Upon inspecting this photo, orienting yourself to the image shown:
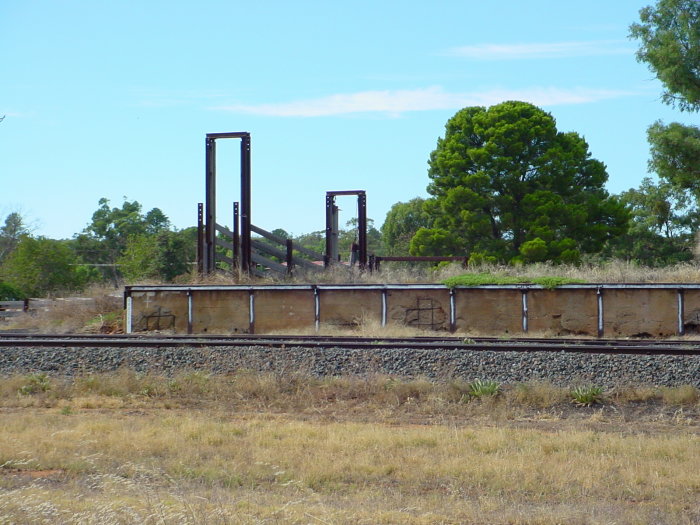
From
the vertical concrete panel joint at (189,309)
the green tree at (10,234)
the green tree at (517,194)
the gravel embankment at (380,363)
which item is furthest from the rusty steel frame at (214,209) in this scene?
the green tree at (10,234)

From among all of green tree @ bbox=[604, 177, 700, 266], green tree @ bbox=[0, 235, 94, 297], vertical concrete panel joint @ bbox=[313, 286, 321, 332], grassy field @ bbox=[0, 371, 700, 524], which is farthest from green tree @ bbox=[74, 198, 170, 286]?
grassy field @ bbox=[0, 371, 700, 524]

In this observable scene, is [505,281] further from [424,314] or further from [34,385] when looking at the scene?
[34,385]

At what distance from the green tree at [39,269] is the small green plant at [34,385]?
3275cm

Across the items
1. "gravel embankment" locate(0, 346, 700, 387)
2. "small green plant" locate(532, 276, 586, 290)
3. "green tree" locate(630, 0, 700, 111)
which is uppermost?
"green tree" locate(630, 0, 700, 111)

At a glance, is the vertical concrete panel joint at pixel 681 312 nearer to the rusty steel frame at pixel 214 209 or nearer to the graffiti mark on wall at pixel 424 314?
the graffiti mark on wall at pixel 424 314

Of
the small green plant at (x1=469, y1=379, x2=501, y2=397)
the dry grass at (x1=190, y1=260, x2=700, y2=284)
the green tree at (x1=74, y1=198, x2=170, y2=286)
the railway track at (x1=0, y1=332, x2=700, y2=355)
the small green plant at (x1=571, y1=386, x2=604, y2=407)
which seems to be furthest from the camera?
the green tree at (x1=74, y1=198, x2=170, y2=286)

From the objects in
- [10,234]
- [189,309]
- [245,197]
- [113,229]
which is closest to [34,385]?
[189,309]

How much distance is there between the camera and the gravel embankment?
39.4 feet

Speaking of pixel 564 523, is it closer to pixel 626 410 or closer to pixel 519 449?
pixel 519 449

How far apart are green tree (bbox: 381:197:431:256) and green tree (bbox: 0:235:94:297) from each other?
2540cm

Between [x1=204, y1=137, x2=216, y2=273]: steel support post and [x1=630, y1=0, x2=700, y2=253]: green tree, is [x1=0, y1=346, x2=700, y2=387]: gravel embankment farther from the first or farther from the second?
[x1=630, y1=0, x2=700, y2=253]: green tree

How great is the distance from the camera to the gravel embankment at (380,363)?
1202 cm

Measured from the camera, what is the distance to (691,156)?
30812 mm

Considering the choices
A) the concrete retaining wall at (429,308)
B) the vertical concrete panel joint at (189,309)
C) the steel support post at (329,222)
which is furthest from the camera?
the steel support post at (329,222)
